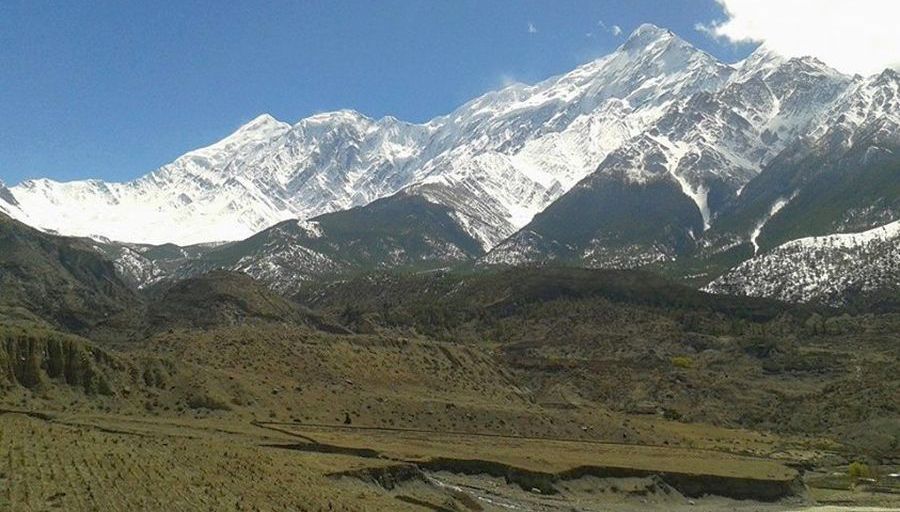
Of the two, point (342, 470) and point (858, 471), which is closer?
point (342, 470)

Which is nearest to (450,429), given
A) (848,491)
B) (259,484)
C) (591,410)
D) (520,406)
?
(520,406)

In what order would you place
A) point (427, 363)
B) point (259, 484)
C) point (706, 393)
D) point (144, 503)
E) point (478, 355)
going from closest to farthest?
point (144, 503), point (259, 484), point (427, 363), point (478, 355), point (706, 393)

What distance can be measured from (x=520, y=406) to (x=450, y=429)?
80.1 ft

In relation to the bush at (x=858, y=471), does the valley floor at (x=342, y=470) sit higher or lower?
higher

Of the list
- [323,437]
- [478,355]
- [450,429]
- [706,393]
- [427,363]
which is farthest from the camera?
[706,393]

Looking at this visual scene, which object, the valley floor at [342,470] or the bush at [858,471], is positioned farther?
the bush at [858,471]

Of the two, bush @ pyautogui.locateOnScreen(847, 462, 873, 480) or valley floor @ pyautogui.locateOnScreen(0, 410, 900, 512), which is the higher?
valley floor @ pyautogui.locateOnScreen(0, 410, 900, 512)

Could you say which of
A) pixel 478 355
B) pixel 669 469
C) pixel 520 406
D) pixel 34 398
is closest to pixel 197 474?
pixel 34 398

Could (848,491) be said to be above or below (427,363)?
below

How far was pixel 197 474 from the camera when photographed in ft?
182

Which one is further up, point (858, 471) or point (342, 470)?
point (342, 470)

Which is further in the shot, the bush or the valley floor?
the bush

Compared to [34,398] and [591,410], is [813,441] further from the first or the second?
[34,398]

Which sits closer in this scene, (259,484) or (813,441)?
(259,484)
